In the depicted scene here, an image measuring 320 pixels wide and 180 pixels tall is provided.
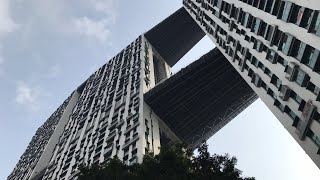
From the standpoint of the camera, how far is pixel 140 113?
188ft

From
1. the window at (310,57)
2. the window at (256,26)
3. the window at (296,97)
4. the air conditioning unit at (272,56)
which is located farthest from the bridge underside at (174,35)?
the window at (310,57)

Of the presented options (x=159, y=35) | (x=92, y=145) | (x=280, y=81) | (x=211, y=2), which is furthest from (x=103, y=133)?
(x=159, y=35)

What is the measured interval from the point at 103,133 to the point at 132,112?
476 cm

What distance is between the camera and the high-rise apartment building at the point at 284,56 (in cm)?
3269

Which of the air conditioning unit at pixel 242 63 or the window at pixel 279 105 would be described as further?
the air conditioning unit at pixel 242 63

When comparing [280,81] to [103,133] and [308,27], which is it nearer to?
[308,27]

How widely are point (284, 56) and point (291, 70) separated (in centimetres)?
184

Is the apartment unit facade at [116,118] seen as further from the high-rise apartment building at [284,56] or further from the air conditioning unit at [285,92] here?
the air conditioning unit at [285,92]

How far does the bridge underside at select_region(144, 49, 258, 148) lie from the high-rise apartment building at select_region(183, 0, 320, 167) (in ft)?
53.0

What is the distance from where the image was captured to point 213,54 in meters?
67.9

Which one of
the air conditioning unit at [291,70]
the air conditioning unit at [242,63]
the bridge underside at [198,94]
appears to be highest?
the bridge underside at [198,94]

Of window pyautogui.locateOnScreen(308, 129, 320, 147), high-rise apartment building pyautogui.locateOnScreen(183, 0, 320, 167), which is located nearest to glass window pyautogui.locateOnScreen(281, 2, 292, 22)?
high-rise apartment building pyautogui.locateOnScreen(183, 0, 320, 167)

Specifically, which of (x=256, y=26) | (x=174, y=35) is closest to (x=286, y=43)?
(x=256, y=26)

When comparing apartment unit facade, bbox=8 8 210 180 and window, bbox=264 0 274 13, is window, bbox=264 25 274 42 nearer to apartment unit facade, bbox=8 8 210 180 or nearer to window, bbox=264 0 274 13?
window, bbox=264 0 274 13
